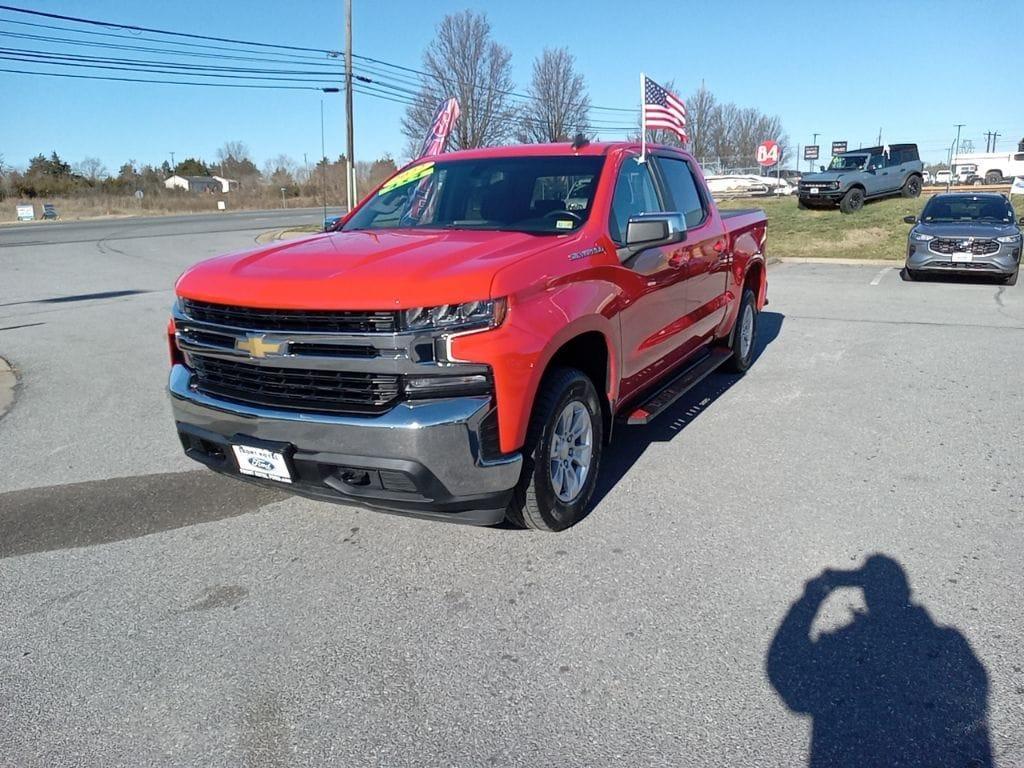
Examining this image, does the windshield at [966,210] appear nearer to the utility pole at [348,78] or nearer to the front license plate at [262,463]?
the front license plate at [262,463]

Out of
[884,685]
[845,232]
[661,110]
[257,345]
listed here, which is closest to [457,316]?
[257,345]

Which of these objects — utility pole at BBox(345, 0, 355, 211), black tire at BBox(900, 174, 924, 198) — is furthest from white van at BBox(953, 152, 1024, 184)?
utility pole at BBox(345, 0, 355, 211)

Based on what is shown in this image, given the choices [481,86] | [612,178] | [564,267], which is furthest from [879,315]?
[481,86]

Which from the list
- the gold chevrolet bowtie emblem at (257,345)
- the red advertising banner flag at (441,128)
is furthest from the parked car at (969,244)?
the gold chevrolet bowtie emblem at (257,345)

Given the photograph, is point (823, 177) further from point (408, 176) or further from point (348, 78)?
point (408, 176)

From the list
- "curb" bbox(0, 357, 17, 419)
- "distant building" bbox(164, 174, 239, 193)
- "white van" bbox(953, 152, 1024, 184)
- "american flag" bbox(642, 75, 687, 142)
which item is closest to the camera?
"curb" bbox(0, 357, 17, 419)

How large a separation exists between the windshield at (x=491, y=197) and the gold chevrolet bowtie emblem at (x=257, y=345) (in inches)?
56.3

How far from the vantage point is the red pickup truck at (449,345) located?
3199 mm

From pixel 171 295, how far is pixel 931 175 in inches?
3220

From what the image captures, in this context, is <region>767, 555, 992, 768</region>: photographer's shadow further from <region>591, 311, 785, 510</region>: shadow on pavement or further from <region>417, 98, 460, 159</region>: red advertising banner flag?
<region>417, 98, 460, 159</region>: red advertising banner flag

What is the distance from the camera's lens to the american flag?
868 cm

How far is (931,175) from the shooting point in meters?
77.1

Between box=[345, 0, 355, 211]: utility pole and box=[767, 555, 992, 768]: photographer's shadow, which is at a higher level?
box=[345, 0, 355, 211]: utility pole

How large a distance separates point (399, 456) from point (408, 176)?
269 cm
